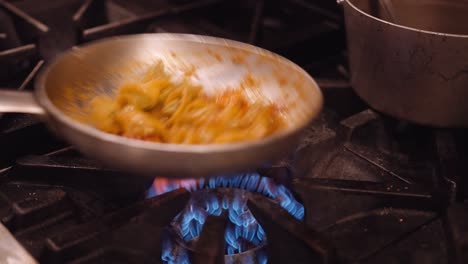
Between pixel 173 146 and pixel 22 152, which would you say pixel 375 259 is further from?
pixel 22 152

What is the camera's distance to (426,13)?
2.48 ft

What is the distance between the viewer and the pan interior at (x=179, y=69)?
0.57 meters

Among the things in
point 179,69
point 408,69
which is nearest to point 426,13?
point 408,69

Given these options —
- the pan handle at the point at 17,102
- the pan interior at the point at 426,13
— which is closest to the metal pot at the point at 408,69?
the pan interior at the point at 426,13

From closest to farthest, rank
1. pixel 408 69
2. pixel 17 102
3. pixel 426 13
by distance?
1. pixel 17 102
2. pixel 408 69
3. pixel 426 13

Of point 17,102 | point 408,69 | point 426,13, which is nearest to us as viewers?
point 17,102

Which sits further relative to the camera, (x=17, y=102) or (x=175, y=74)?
(x=175, y=74)

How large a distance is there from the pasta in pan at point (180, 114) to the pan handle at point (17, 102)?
0.25 feet

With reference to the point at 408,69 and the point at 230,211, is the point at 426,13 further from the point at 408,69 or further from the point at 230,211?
the point at 230,211

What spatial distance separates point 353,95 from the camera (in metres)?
0.80

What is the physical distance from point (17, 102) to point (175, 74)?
0.68ft

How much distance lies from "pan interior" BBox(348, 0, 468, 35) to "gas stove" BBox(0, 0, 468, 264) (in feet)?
0.40

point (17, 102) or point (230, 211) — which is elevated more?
point (17, 102)

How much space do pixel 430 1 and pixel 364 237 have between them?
0.37 metres
